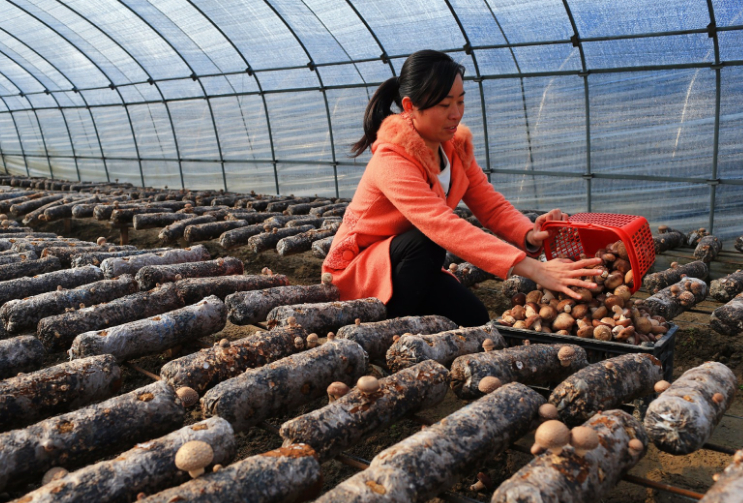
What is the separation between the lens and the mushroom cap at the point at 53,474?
7.00 ft

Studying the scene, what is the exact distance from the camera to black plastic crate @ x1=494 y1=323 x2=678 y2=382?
324 cm

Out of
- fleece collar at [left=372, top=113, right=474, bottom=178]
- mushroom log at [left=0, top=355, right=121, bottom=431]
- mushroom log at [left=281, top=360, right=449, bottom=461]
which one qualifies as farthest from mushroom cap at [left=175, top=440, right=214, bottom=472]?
fleece collar at [left=372, top=113, right=474, bottom=178]

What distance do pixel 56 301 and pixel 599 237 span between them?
3.57 metres

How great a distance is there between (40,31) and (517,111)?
1111cm

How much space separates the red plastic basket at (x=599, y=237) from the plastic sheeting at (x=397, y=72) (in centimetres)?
435

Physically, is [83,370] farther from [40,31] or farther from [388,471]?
[40,31]

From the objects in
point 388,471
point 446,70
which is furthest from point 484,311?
point 388,471

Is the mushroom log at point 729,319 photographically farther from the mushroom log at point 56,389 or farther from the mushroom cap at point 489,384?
the mushroom log at point 56,389

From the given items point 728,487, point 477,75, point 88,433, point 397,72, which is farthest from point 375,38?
point 728,487

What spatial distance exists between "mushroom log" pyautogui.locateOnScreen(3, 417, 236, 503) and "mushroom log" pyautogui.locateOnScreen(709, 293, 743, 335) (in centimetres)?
328

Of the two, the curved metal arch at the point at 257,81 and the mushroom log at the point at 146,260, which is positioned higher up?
the curved metal arch at the point at 257,81

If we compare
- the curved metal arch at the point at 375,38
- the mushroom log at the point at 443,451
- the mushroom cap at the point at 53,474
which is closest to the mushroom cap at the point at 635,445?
the mushroom log at the point at 443,451

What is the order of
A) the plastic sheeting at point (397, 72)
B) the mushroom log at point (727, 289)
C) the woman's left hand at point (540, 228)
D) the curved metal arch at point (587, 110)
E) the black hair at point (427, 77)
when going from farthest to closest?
the curved metal arch at point (587, 110), the plastic sheeting at point (397, 72), the mushroom log at point (727, 289), the woman's left hand at point (540, 228), the black hair at point (427, 77)

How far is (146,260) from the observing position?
17.3 feet
